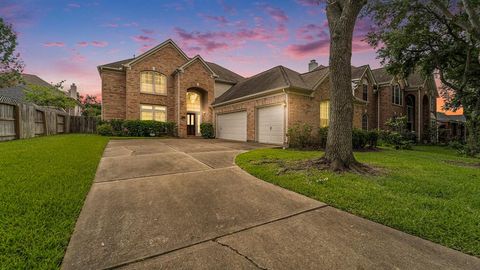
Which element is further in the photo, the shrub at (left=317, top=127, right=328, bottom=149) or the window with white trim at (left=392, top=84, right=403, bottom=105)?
the window with white trim at (left=392, top=84, right=403, bottom=105)

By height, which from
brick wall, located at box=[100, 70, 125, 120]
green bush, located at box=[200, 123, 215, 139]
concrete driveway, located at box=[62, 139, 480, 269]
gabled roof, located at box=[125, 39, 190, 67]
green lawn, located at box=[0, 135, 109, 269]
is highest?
gabled roof, located at box=[125, 39, 190, 67]

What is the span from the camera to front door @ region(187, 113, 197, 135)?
19.2 m

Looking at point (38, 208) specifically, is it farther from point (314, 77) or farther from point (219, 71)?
point (219, 71)

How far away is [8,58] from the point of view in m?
21.9

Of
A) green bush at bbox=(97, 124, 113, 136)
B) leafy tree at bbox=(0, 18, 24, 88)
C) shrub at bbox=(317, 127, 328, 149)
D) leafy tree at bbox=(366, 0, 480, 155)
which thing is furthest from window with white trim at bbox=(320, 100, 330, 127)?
leafy tree at bbox=(0, 18, 24, 88)

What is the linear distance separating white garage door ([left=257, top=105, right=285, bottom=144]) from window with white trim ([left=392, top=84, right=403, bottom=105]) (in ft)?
55.8

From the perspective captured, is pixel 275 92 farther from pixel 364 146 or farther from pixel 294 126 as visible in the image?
pixel 364 146

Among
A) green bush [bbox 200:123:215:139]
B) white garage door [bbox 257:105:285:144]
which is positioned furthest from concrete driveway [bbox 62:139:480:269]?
green bush [bbox 200:123:215:139]

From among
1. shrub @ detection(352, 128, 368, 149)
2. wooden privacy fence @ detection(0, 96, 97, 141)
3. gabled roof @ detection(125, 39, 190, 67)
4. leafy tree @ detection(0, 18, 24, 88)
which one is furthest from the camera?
leafy tree @ detection(0, 18, 24, 88)

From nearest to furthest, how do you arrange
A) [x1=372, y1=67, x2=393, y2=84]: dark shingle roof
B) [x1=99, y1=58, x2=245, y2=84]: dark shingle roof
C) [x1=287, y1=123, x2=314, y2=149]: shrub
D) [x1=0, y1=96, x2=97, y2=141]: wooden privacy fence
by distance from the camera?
[x1=0, y1=96, x2=97, y2=141]: wooden privacy fence → [x1=287, y1=123, x2=314, y2=149]: shrub → [x1=99, y1=58, x2=245, y2=84]: dark shingle roof → [x1=372, y1=67, x2=393, y2=84]: dark shingle roof

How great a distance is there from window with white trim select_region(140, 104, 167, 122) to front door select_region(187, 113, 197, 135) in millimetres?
2180

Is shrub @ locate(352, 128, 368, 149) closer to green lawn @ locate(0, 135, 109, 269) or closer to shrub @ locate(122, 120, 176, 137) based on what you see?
green lawn @ locate(0, 135, 109, 269)

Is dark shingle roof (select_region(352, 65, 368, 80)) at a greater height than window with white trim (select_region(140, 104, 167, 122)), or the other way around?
dark shingle roof (select_region(352, 65, 368, 80))

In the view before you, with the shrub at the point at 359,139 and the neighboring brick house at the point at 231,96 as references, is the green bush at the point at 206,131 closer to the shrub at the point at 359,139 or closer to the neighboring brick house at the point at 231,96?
the neighboring brick house at the point at 231,96
